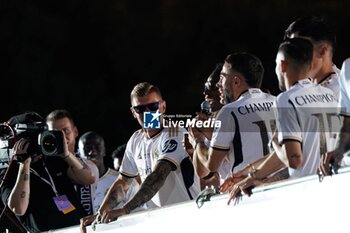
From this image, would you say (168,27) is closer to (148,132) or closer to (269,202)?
(148,132)

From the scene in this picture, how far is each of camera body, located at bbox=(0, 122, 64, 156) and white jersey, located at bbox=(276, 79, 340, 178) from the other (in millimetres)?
1881

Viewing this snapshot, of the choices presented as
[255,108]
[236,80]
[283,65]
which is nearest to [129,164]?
[236,80]

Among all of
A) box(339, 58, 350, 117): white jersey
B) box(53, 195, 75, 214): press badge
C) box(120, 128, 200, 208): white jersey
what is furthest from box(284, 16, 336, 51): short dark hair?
box(53, 195, 75, 214): press badge

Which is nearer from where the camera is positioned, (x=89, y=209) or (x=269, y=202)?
(x=269, y=202)

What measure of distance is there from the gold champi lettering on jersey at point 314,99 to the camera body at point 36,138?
75.2 inches

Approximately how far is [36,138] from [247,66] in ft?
5.10

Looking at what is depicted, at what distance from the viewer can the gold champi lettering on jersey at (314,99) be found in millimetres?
4121

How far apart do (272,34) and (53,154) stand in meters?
5.70

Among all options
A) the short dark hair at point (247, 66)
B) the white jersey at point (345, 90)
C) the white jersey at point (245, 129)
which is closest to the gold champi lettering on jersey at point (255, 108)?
the white jersey at point (245, 129)

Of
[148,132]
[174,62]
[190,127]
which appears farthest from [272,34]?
[190,127]

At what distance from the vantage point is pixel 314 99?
4.18m

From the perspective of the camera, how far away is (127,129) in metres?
10.9

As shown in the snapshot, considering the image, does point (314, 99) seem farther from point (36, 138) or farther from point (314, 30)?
point (36, 138)

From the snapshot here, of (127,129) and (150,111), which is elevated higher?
(150,111)
